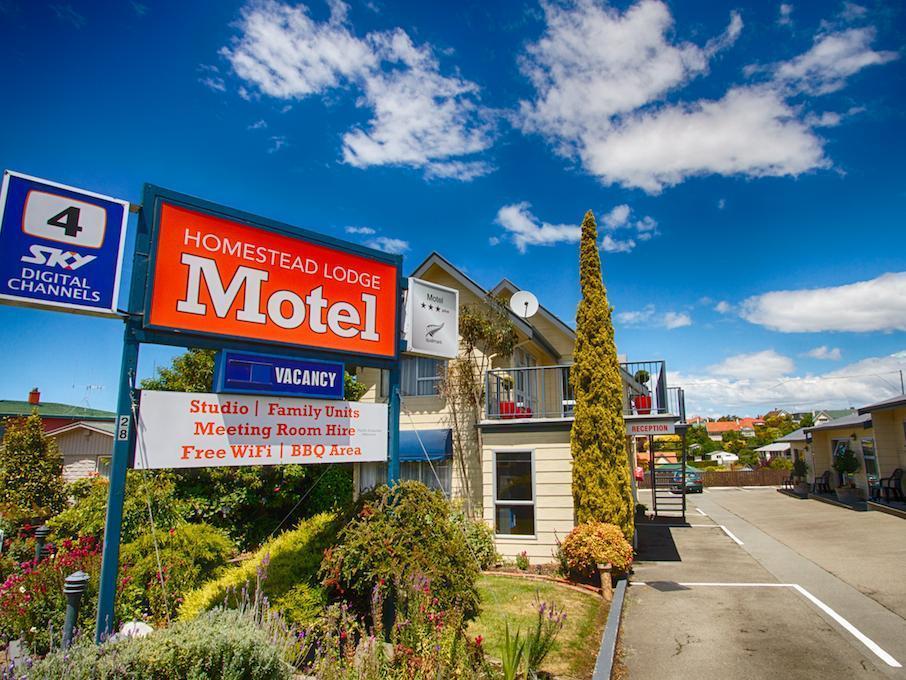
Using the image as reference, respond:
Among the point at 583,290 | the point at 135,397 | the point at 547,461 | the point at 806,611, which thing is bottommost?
the point at 806,611

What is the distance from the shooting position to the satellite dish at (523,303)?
16.2 meters

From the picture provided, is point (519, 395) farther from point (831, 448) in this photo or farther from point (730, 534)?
point (831, 448)

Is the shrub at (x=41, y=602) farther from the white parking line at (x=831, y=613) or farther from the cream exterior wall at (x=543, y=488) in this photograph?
the white parking line at (x=831, y=613)

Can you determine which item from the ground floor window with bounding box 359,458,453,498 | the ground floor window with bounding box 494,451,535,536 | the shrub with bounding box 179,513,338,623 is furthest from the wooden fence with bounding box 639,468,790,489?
the shrub with bounding box 179,513,338,623

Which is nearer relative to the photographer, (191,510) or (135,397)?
(135,397)

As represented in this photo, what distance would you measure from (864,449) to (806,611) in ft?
68.5

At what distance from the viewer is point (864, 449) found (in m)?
24.8

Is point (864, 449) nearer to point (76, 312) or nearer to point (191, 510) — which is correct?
point (191, 510)

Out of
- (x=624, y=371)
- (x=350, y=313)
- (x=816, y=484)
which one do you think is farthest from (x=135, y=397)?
(x=816, y=484)

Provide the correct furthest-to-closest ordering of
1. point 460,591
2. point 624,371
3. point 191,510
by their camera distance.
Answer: point 624,371, point 191,510, point 460,591

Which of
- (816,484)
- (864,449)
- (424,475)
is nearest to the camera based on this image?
(424,475)

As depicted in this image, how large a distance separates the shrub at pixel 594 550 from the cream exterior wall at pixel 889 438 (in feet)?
55.4

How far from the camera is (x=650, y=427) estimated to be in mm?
13203

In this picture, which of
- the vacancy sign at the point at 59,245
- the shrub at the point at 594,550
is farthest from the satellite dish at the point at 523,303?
the vacancy sign at the point at 59,245
